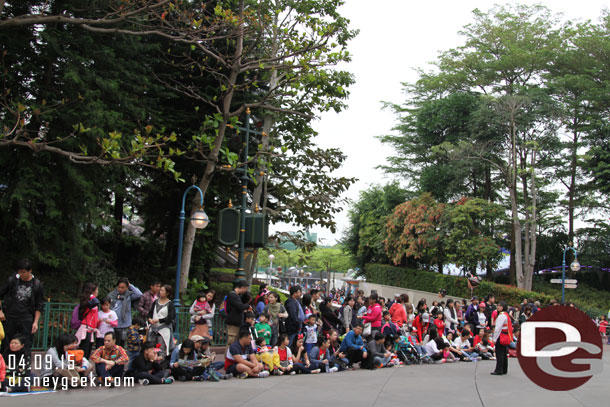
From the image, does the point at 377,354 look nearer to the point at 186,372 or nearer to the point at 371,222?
the point at 186,372

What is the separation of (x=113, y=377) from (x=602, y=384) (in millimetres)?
9433

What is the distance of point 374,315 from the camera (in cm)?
1550

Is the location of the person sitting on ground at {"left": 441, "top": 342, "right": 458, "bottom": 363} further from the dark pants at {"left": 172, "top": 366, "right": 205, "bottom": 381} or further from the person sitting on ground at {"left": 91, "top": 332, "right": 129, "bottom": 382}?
the person sitting on ground at {"left": 91, "top": 332, "right": 129, "bottom": 382}

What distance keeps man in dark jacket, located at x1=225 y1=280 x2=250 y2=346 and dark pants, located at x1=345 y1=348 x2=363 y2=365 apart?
3.10 m

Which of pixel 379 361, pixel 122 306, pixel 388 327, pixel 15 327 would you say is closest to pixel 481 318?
pixel 388 327

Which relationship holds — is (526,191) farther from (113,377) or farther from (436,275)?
(113,377)

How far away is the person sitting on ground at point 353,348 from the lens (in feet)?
45.5

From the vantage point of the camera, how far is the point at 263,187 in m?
26.0

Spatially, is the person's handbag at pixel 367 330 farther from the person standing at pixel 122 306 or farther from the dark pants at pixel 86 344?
the dark pants at pixel 86 344

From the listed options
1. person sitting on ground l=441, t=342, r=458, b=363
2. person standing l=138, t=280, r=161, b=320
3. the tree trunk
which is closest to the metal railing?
person standing l=138, t=280, r=161, b=320

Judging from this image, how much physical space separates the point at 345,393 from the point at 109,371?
399cm

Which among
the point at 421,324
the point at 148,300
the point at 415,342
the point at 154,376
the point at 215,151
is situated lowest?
the point at 415,342

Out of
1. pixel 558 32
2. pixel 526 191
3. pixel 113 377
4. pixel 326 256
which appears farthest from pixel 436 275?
pixel 326 256

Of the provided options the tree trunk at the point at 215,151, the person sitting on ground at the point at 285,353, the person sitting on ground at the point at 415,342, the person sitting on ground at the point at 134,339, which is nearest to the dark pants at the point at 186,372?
the person sitting on ground at the point at 134,339
